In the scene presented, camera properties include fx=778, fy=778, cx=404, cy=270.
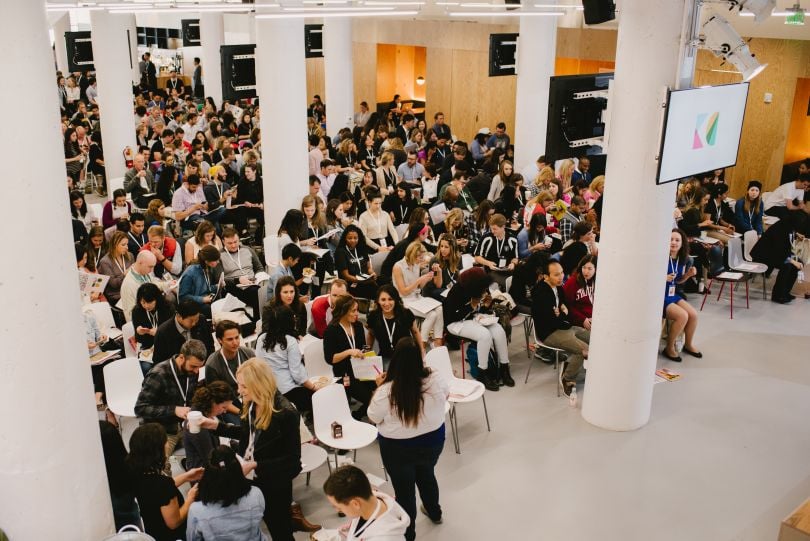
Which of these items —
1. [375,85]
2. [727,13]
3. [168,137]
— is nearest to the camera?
[727,13]

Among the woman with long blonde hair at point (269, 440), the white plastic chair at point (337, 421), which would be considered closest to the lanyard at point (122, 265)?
the white plastic chair at point (337, 421)

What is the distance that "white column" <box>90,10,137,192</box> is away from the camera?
1330 cm

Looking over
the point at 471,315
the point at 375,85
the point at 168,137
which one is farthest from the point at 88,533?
the point at 375,85

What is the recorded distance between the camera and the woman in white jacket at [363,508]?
13.0 feet

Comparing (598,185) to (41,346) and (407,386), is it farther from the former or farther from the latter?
(41,346)

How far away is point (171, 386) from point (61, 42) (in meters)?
26.7

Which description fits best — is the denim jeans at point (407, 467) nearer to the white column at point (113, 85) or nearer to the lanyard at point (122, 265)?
the lanyard at point (122, 265)

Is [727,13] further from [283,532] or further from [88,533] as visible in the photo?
[88,533]

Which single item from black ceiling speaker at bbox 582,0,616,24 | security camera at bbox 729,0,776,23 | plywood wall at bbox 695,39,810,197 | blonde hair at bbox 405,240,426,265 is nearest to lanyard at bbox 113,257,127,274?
blonde hair at bbox 405,240,426,265

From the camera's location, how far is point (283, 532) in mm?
5039

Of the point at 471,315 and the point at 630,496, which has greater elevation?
the point at 471,315

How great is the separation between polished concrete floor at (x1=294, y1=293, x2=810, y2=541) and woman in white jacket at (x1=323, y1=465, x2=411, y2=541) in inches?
60.9

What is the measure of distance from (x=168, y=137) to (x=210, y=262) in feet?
25.7

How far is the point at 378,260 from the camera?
9320mm
